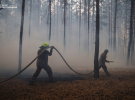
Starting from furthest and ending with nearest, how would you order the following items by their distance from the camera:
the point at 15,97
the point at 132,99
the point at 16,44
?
1. the point at 16,44
2. the point at 15,97
3. the point at 132,99

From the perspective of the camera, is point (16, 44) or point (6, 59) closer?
point (6, 59)

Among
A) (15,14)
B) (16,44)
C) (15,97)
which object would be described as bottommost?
(15,97)

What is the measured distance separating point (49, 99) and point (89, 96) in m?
1.57

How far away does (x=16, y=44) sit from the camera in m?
19.2

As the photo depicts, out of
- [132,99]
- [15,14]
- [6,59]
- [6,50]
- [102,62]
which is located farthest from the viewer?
[15,14]

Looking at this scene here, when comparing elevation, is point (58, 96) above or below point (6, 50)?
below

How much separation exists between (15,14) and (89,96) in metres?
34.5

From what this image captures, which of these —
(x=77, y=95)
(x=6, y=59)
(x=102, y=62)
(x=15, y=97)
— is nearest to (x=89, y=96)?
(x=77, y=95)

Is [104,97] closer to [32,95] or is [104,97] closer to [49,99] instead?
[49,99]

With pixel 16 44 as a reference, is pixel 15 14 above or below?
above

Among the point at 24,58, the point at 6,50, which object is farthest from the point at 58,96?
the point at 6,50

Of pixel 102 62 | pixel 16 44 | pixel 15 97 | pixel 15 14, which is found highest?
pixel 15 14

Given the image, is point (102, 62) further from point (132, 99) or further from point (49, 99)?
point (49, 99)

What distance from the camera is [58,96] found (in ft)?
13.8
